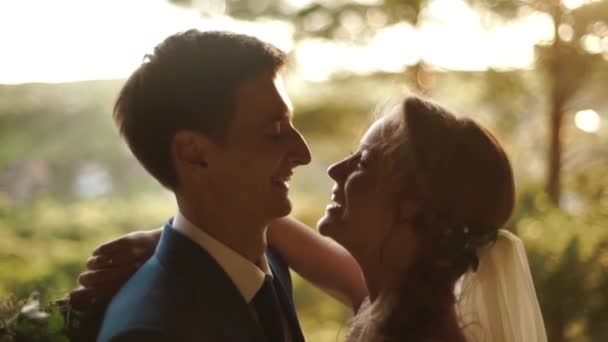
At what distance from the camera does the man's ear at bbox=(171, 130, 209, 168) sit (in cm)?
159

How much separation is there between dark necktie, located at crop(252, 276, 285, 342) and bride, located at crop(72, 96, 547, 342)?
0.17m

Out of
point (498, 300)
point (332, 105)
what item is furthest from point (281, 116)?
point (332, 105)

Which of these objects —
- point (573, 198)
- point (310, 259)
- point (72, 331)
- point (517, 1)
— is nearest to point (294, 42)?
point (517, 1)

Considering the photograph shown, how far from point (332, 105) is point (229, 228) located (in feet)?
6.47

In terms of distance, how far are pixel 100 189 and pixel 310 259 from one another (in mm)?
1023

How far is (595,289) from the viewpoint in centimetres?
293

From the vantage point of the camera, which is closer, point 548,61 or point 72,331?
point 72,331

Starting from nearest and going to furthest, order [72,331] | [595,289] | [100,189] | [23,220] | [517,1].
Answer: [72,331]
[23,220]
[100,189]
[595,289]
[517,1]

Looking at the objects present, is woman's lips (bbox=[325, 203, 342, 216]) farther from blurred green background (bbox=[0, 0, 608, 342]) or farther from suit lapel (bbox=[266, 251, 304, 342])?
blurred green background (bbox=[0, 0, 608, 342])

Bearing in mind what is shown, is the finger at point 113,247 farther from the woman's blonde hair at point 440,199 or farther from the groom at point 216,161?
the woman's blonde hair at point 440,199

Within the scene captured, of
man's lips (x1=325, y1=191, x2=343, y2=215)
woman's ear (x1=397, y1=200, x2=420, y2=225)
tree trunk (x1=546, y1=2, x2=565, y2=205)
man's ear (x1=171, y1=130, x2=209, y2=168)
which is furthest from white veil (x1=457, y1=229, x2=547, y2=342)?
tree trunk (x1=546, y1=2, x2=565, y2=205)

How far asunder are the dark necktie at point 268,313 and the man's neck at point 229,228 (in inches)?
3.1

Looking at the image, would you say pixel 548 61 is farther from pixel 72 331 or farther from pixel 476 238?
pixel 72 331

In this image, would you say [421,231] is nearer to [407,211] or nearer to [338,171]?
[407,211]
